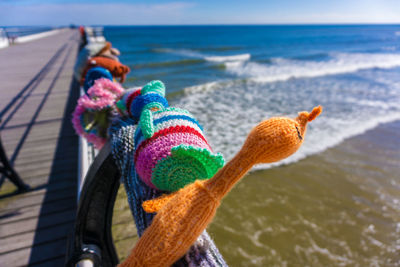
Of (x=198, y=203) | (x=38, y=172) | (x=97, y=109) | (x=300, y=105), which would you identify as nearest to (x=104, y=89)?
(x=97, y=109)

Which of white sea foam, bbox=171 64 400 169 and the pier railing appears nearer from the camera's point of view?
the pier railing

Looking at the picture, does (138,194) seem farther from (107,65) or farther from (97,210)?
(107,65)

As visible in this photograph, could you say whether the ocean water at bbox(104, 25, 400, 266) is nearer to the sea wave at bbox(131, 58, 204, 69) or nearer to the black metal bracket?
the black metal bracket

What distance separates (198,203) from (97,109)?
103cm

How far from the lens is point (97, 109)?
52.3 inches

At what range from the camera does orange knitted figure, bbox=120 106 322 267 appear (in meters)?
0.50

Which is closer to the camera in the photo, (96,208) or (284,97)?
(96,208)

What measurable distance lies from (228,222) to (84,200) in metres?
3.22

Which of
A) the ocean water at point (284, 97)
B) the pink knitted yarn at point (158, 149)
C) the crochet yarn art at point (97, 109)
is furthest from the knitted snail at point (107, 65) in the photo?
the ocean water at point (284, 97)

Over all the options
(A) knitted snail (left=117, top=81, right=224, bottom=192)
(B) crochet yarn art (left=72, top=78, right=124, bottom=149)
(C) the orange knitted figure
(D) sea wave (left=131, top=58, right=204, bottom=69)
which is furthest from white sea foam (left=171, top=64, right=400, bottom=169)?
(D) sea wave (left=131, top=58, right=204, bottom=69)

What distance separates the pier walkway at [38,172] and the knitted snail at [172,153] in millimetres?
2153

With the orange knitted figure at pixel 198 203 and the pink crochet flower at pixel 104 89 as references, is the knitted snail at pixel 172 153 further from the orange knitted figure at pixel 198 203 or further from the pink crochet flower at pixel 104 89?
the pink crochet flower at pixel 104 89

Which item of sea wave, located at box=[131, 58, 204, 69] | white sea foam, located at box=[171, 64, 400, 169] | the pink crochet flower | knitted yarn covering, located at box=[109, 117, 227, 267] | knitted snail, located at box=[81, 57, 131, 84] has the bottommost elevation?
white sea foam, located at box=[171, 64, 400, 169]

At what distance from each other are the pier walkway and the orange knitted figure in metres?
2.25
